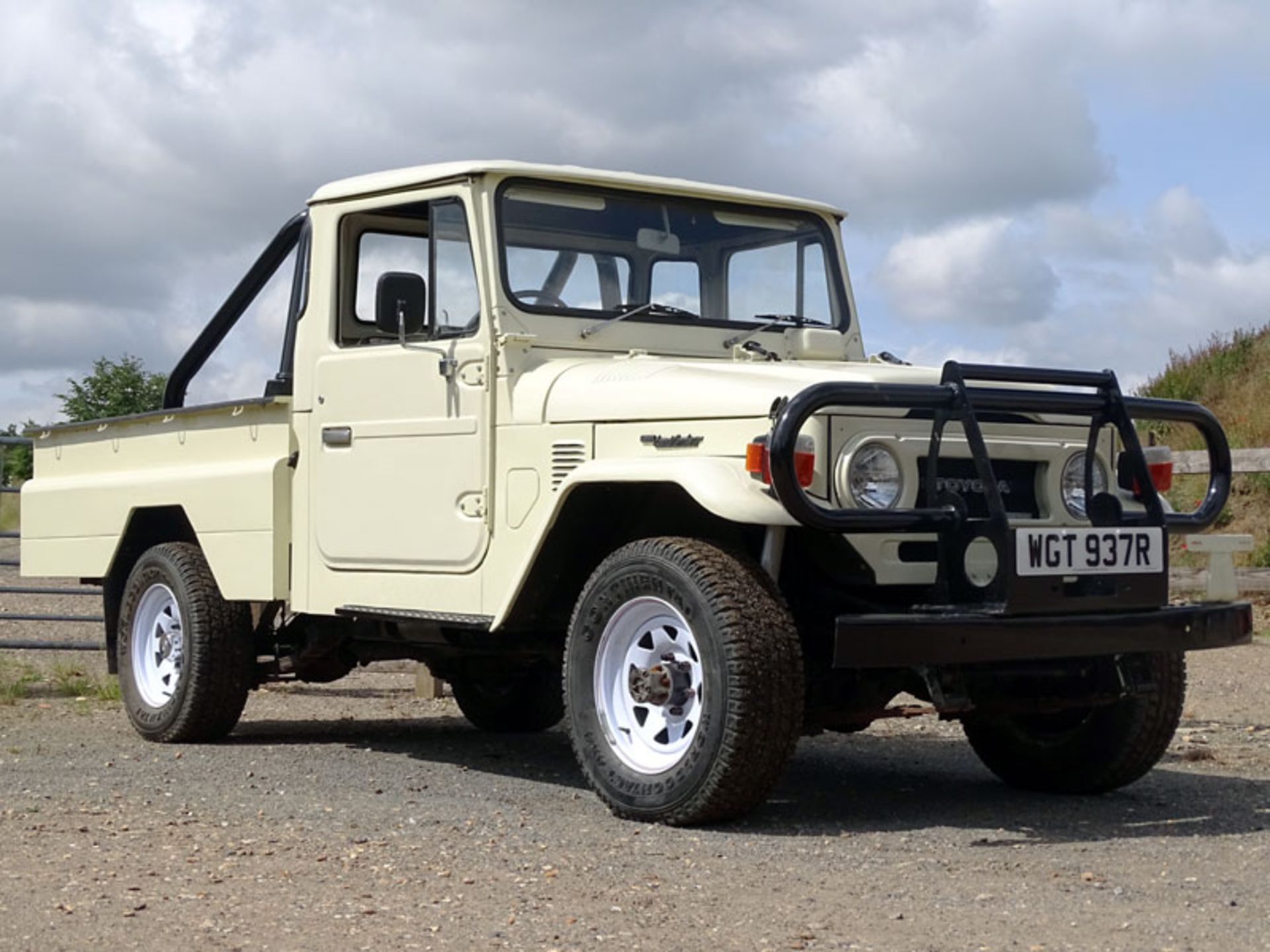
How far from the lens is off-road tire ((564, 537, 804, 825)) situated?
6031 mm

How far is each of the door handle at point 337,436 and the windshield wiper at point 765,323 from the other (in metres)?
1.59

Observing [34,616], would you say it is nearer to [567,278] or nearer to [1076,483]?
[567,278]

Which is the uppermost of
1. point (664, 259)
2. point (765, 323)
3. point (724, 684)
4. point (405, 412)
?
point (664, 259)

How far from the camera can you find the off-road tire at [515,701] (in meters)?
9.55

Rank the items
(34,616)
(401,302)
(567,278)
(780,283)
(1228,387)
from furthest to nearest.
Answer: (1228,387) → (34,616) → (780,283) → (567,278) → (401,302)

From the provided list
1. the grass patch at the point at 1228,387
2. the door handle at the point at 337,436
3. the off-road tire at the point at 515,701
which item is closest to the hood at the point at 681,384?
the door handle at the point at 337,436

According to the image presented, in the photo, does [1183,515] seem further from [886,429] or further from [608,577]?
[608,577]

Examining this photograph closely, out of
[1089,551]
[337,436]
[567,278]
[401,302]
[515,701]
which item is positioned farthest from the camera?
[515,701]

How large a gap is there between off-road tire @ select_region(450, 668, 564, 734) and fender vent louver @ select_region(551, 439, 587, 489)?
258 centimetres

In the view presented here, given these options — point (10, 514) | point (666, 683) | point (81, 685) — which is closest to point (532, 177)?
point (666, 683)

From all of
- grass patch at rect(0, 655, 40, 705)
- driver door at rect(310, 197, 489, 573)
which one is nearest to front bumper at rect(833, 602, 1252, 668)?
driver door at rect(310, 197, 489, 573)

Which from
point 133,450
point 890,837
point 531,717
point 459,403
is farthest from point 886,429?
point 133,450

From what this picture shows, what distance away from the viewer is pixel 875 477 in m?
6.31

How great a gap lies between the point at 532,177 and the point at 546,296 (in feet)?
1.63
